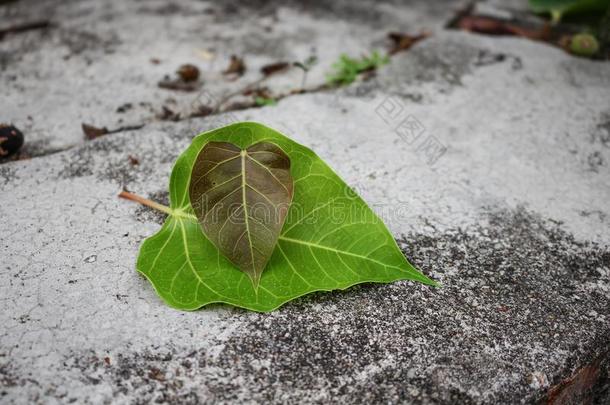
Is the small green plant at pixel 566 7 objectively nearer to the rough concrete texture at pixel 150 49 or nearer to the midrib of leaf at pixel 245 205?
the rough concrete texture at pixel 150 49

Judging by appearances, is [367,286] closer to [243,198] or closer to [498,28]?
[243,198]

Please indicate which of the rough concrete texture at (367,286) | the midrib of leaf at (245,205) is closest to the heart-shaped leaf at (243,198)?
the midrib of leaf at (245,205)

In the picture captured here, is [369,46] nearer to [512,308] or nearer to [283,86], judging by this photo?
[283,86]

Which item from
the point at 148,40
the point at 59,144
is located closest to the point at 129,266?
the point at 59,144

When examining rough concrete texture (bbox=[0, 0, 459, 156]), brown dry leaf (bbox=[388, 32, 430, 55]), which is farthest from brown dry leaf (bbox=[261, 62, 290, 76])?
brown dry leaf (bbox=[388, 32, 430, 55])

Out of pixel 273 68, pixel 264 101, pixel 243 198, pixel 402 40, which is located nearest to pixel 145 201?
pixel 243 198

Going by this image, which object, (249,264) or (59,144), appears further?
(59,144)
